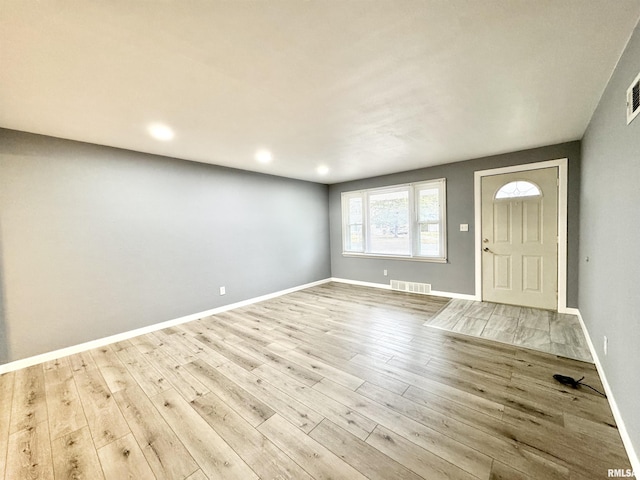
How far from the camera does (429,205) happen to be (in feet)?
16.0

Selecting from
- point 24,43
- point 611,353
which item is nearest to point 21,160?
point 24,43

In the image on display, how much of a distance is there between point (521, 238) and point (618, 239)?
2.53 meters

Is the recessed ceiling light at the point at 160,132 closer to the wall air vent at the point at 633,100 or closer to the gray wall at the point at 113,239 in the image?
the gray wall at the point at 113,239

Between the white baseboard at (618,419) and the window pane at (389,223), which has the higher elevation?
the window pane at (389,223)

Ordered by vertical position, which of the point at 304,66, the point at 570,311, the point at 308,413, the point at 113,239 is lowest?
the point at 308,413

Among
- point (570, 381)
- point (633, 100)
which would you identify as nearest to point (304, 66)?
point (633, 100)

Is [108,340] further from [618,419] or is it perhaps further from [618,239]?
[618,239]

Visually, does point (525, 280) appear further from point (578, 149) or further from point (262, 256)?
point (262, 256)

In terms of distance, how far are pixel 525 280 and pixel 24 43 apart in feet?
19.1

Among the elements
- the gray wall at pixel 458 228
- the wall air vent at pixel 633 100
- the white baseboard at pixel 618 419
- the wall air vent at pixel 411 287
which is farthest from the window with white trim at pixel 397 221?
the wall air vent at pixel 633 100

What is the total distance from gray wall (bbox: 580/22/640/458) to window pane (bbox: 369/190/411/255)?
9.18 feet

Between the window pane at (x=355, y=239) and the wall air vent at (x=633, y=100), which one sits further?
the window pane at (x=355, y=239)

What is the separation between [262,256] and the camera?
4.94 metres

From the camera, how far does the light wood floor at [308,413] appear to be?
1.46 m
